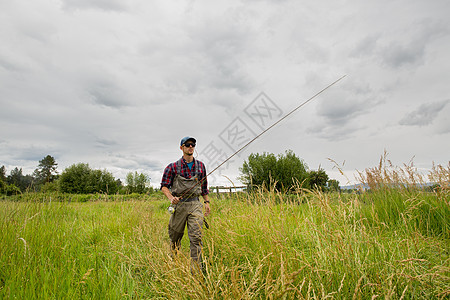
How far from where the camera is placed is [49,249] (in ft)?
11.2

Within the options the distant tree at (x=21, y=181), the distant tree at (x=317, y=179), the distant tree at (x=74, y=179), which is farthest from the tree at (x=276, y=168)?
the distant tree at (x=74, y=179)

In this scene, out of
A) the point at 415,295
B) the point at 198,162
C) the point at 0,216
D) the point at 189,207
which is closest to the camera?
the point at 415,295

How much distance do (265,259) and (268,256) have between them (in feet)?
0.59

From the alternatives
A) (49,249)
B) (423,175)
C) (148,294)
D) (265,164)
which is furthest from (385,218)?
(265,164)

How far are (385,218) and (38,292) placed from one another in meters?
5.51

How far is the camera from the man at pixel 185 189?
4410mm

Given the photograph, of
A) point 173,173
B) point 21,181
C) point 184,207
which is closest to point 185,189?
point 184,207

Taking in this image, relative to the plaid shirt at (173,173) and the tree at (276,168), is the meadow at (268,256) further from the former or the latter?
the tree at (276,168)

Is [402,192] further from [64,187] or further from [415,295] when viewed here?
[64,187]

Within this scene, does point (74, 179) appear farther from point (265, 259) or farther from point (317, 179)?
point (265, 259)

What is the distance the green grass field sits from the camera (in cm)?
203

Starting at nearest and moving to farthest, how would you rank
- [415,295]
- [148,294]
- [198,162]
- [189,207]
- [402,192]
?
1. [415,295]
2. [148,294]
3. [189,207]
4. [198,162]
5. [402,192]

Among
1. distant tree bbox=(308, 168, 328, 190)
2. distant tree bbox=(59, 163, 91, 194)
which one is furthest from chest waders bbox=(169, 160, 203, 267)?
distant tree bbox=(59, 163, 91, 194)

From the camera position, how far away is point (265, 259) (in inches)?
90.0
